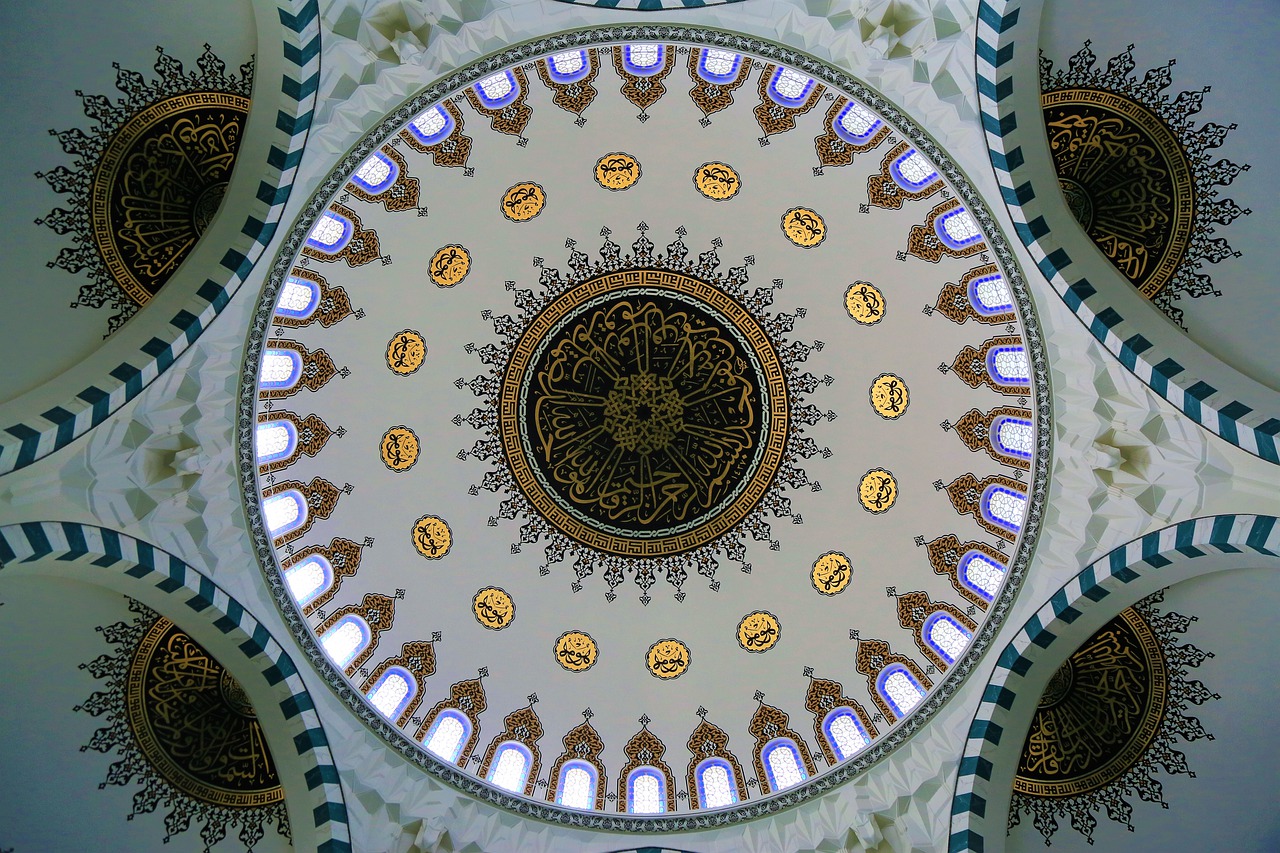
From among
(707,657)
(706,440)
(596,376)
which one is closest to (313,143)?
(596,376)

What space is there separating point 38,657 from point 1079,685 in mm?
10965

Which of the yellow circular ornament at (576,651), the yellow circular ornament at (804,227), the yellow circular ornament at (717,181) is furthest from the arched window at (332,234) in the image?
the yellow circular ornament at (576,651)

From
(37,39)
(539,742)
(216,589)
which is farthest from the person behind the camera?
(539,742)

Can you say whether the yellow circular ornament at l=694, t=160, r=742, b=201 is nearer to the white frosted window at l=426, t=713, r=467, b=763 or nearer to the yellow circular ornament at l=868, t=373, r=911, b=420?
the yellow circular ornament at l=868, t=373, r=911, b=420

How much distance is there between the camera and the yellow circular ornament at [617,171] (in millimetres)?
12188

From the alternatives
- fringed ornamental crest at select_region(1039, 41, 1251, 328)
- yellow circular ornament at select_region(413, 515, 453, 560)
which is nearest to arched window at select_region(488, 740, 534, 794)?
yellow circular ornament at select_region(413, 515, 453, 560)

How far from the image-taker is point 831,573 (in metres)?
12.8

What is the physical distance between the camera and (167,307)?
27.6 ft

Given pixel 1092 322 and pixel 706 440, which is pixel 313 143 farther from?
pixel 1092 322

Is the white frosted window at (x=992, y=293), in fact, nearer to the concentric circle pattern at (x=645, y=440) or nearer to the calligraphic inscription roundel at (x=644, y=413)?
the concentric circle pattern at (x=645, y=440)

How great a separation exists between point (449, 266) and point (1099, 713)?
10018mm

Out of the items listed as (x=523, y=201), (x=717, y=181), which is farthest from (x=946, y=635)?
(x=523, y=201)

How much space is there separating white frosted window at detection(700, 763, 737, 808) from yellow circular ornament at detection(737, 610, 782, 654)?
177 centimetres

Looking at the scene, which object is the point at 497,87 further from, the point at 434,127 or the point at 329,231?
the point at 329,231
